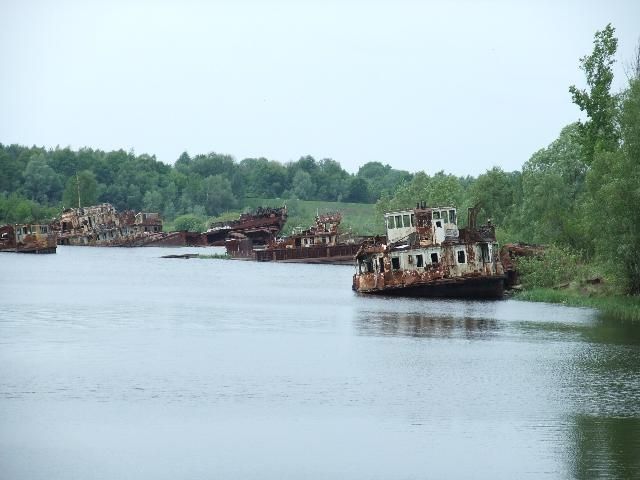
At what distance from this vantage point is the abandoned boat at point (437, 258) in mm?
69750

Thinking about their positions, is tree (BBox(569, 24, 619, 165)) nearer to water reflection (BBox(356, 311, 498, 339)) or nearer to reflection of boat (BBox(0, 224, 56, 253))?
water reflection (BBox(356, 311, 498, 339))

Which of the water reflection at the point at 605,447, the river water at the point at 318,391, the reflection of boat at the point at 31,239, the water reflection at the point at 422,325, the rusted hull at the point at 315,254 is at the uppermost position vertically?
the reflection of boat at the point at 31,239

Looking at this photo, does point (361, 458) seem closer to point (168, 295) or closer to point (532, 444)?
point (532, 444)

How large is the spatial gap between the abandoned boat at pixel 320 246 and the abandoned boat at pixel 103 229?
155 feet

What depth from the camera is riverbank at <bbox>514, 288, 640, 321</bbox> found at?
58006mm

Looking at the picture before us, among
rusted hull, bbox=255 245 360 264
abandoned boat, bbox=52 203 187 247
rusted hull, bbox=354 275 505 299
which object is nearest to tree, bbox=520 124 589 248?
rusted hull, bbox=354 275 505 299

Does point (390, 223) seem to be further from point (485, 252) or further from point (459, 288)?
point (485, 252)

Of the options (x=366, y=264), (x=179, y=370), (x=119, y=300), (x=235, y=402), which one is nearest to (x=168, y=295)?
(x=119, y=300)

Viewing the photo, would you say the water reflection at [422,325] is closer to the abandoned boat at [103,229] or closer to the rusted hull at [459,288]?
the rusted hull at [459,288]

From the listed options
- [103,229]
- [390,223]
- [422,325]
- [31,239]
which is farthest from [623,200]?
[103,229]

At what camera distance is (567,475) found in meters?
26.8

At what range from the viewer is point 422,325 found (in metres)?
57.2

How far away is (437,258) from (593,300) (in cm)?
1030

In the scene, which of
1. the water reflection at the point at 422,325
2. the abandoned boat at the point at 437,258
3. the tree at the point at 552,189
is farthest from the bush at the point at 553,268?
the water reflection at the point at 422,325
